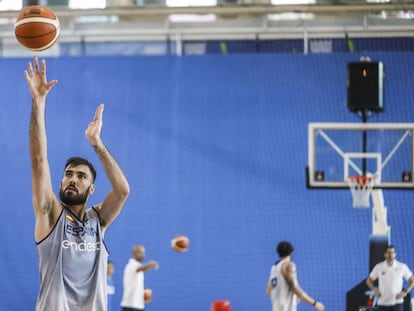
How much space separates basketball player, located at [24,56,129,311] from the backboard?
8.23 metres

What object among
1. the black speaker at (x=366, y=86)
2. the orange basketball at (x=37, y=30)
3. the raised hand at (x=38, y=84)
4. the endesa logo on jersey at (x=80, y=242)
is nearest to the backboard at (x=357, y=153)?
the black speaker at (x=366, y=86)

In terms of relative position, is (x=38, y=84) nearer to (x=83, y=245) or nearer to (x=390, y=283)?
(x=83, y=245)

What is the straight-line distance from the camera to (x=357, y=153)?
40.9ft

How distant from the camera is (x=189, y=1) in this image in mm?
13555

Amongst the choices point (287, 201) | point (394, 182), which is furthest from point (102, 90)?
point (394, 182)

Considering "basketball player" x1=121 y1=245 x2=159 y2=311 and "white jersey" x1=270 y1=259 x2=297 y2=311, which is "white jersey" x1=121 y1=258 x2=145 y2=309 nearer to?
"basketball player" x1=121 y1=245 x2=159 y2=311

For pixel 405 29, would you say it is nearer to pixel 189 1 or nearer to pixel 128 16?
pixel 189 1

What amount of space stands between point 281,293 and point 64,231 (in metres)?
5.12

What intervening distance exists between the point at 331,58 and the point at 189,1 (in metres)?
2.48

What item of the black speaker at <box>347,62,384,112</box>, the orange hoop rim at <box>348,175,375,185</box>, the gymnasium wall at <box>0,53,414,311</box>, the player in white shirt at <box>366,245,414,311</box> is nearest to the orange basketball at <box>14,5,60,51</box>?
the black speaker at <box>347,62,384,112</box>

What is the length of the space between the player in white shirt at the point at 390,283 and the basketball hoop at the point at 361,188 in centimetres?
108

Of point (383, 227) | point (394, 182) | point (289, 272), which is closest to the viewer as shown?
point (289, 272)

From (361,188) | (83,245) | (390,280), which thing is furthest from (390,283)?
(83,245)

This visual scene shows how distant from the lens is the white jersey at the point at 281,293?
8469 mm
